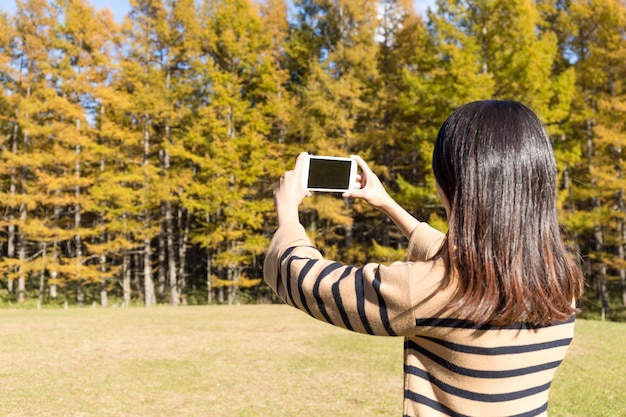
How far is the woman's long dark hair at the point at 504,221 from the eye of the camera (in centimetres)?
101

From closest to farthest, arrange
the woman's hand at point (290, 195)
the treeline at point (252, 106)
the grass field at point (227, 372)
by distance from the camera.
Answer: the woman's hand at point (290, 195) → the grass field at point (227, 372) → the treeline at point (252, 106)

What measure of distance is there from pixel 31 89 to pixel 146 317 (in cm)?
1261

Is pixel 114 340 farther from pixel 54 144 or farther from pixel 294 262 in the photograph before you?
pixel 54 144

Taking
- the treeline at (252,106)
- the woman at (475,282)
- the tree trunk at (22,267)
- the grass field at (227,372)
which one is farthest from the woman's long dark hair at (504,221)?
the tree trunk at (22,267)

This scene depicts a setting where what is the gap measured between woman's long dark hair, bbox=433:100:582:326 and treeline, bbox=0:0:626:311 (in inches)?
718

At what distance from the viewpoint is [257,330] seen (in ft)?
43.0

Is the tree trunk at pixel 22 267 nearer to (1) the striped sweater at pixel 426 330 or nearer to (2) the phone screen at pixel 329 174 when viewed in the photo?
(2) the phone screen at pixel 329 174

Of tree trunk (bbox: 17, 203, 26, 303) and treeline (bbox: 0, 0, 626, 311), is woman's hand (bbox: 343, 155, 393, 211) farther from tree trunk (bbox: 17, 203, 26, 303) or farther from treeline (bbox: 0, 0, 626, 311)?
tree trunk (bbox: 17, 203, 26, 303)

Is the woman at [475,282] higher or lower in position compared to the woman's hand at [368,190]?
lower

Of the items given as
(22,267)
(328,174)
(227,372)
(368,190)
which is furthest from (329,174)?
(22,267)

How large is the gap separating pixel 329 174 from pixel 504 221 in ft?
1.56

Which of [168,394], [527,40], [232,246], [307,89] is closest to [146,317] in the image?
[232,246]

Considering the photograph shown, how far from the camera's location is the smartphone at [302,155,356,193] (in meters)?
1.29

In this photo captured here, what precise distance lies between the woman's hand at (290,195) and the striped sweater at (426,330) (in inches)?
1.4
